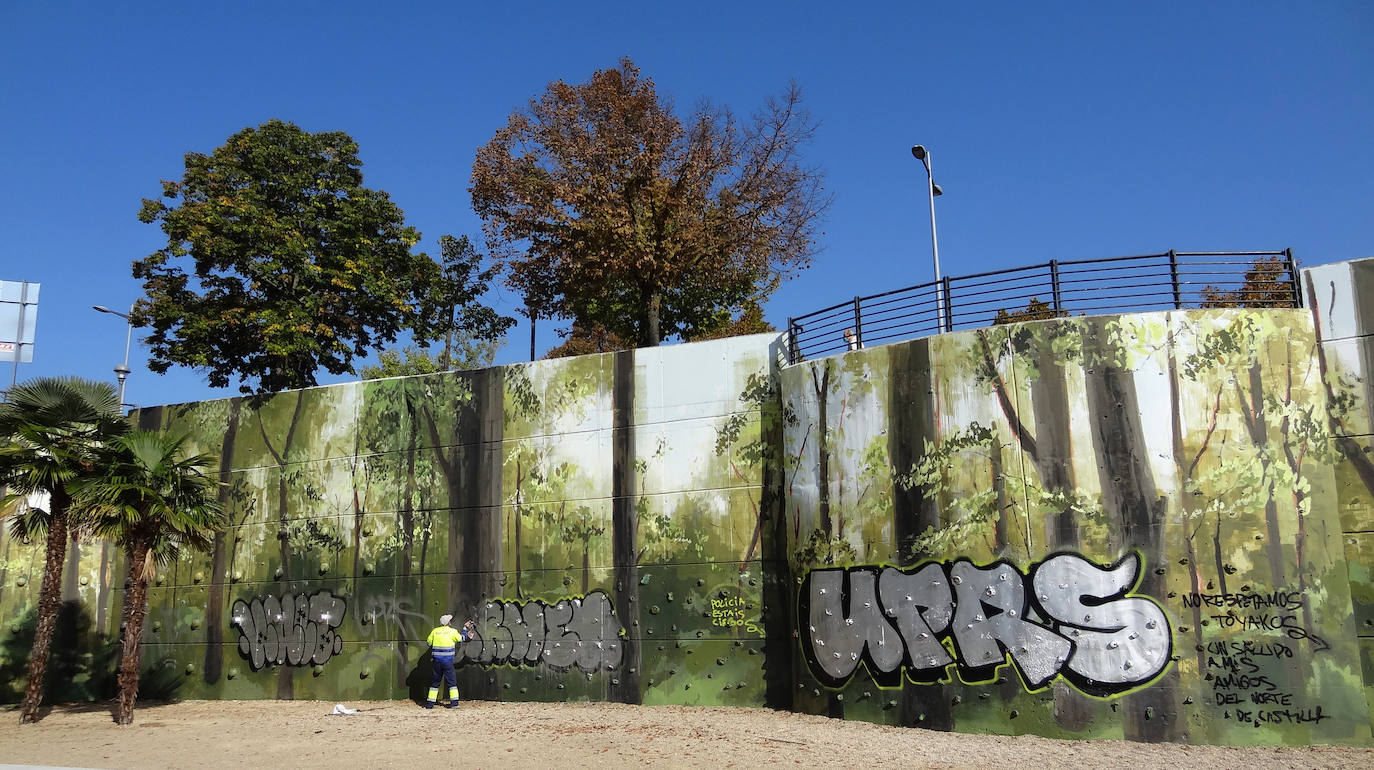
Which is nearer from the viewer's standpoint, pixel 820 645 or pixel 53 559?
pixel 820 645

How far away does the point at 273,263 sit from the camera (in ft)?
96.6

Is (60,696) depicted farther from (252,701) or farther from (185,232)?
(185,232)

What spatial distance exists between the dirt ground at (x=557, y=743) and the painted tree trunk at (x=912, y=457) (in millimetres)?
474

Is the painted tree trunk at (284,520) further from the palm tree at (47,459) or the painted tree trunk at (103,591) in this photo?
the painted tree trunk at (103,591)

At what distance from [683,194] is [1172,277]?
1330cm

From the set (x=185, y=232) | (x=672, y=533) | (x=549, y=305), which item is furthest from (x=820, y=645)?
(x=185, y=232)

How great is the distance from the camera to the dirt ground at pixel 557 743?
43.0ft

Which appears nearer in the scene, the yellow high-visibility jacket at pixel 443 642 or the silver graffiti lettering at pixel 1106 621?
the silver graffiti lettering at pixel 1106 621

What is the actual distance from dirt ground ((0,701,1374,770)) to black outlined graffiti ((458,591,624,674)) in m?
0.89

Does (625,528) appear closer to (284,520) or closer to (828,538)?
(828,538)

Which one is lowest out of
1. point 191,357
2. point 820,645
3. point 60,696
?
point 60,696

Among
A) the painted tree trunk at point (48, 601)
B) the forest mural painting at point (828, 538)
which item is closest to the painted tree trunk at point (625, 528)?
the forest mural painting at point (828, 538)

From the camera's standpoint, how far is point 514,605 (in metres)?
19.6

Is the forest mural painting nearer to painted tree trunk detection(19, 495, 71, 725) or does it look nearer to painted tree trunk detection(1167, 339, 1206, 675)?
painted tree trunk detection(1167, 339, 1206, 675)
